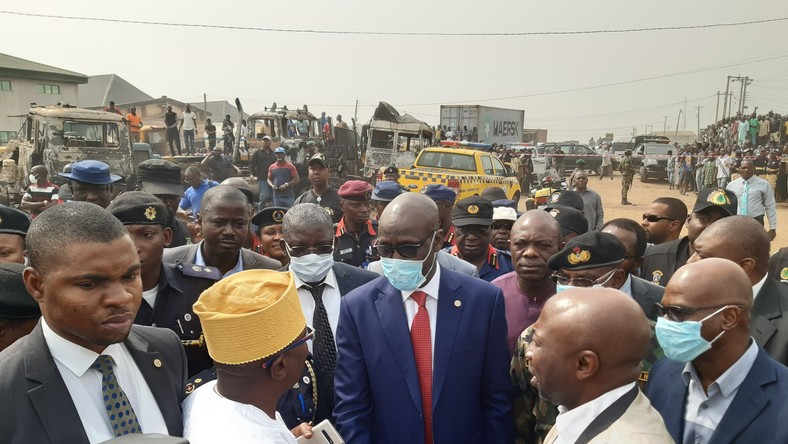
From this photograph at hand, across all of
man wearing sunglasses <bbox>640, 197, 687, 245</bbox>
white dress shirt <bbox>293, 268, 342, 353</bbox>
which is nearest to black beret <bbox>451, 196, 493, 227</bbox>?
white dress shirt <bbox>293, 268, 342, 353</bbox>

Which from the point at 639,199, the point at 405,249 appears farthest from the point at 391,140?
the point at 405,249

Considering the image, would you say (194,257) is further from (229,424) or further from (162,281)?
(229,424)

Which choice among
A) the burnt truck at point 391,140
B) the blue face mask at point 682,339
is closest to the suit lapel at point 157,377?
the blue face mask at point 682,339

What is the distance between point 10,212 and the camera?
3502 mm

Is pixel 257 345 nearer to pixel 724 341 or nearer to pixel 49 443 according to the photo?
pixel 49 443

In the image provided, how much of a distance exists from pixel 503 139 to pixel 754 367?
36927mm

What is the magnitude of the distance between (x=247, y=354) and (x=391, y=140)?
18419 mm

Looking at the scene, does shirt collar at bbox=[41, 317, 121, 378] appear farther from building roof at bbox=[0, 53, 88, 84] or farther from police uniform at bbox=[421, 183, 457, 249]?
building roof at bbox=[0, 53, 88, 84]

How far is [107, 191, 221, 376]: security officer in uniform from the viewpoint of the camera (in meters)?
3.09

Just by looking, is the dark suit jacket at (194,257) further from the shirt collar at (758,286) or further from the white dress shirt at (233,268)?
the shirt collar at (758,286)

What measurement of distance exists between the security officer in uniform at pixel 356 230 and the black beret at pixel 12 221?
8.77 feet

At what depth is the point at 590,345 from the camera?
6.21ft

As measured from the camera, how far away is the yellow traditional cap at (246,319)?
6.06 ft

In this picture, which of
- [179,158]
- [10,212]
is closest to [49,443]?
[10,212]
